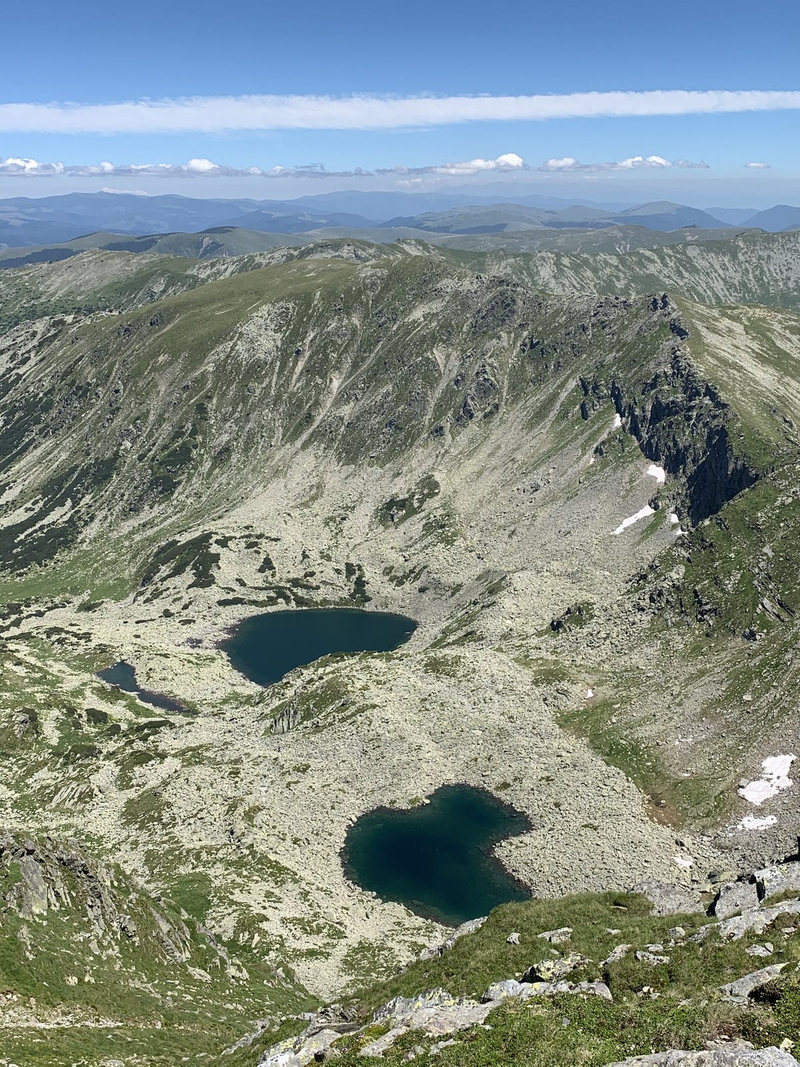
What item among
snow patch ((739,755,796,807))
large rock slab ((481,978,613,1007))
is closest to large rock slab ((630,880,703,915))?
large rock slab ((481,978,613,1007))

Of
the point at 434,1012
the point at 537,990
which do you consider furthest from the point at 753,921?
the point at 434,1012

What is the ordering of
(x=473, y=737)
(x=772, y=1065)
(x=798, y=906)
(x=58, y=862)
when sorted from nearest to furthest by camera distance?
(x=772, y=1065) < (x=798, y=906) < (x=58, y=862) < (x=473, y=737)

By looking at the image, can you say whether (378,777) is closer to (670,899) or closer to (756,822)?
(756,822)

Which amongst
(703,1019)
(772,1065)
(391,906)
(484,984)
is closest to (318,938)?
(391,906)

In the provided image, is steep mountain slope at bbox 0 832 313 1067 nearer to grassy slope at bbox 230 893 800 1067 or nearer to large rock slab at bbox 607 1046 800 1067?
grassy slope at bbox 230 893 800 1067

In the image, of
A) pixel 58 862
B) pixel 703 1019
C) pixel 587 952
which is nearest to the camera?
pixel 703 1019

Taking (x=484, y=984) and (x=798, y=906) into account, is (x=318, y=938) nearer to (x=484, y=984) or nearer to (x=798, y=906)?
(x=484, y=984)

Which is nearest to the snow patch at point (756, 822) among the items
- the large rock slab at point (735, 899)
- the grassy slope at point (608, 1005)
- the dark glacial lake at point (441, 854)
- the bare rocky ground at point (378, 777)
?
the bare rocky ground at point (378, 777)
